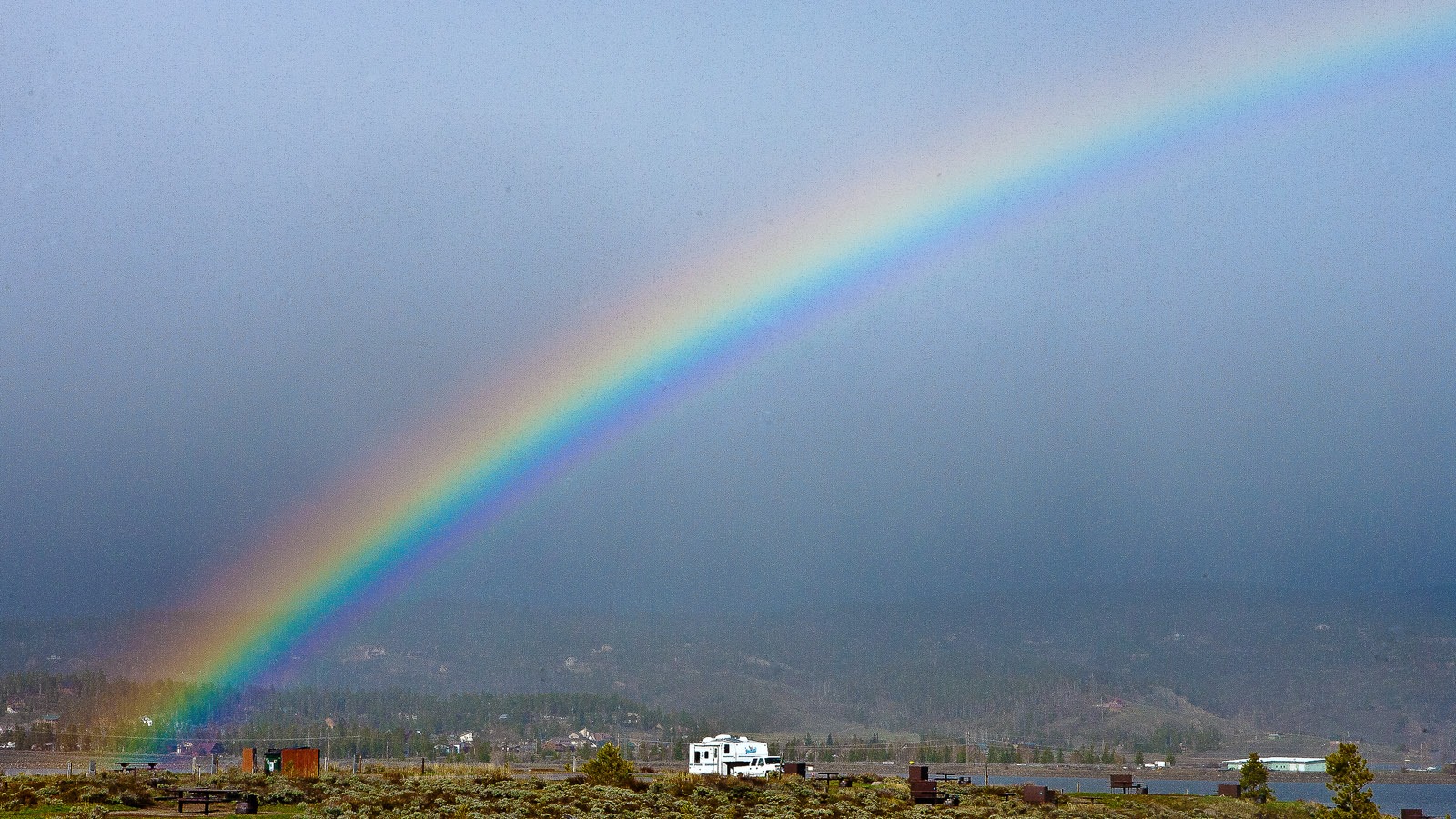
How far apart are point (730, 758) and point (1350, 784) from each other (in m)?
37.8

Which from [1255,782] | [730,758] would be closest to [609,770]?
[730,758]

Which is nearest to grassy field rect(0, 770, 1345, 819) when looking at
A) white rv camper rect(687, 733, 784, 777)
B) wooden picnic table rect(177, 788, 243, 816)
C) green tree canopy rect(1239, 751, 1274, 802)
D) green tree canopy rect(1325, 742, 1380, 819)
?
wooden picnic table rect(177, 788, 243, 816)

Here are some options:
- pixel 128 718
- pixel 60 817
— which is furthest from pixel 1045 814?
pixel 128 718

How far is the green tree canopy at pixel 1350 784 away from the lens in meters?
43.0

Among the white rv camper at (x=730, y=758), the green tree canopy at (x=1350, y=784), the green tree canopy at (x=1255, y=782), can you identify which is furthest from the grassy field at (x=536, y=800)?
the white rv camper at (x=730, y=758)

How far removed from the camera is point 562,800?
44.9 m

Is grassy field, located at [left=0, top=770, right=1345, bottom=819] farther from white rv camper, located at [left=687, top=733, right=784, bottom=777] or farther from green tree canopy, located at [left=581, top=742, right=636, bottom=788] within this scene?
white rv camper, located at [left=687, top=733, right=784, bottom=777]

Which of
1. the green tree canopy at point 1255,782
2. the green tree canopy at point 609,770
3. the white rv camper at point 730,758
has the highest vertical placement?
the green tree canopy at point 609,770

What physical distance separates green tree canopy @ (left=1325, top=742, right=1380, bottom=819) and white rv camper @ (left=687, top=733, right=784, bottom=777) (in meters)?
33.3

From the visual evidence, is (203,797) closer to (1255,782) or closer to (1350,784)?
(1350,784)

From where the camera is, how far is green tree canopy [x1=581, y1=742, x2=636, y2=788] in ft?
181

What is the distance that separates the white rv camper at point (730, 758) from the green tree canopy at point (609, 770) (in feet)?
55.8

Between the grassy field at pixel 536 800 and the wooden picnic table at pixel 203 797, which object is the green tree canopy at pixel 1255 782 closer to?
the grassy field at pixel 536 800

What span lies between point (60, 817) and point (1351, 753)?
36.0 meters
